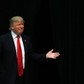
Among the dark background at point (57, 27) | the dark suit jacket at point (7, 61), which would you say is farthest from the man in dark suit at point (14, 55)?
the dark background at point (57, 27)

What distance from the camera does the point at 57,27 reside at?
4855mm

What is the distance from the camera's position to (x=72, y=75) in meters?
4.95

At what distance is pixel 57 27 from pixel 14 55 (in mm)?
998

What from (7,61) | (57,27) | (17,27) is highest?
(17,27)

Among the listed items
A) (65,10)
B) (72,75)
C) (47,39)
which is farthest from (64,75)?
(65,10)

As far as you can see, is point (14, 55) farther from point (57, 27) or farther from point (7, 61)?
point (57, 27)

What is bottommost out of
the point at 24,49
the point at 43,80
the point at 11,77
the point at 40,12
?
the point at 43,80

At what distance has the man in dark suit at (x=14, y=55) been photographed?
13.4ft

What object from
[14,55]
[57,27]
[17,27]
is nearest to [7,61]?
[14,55]

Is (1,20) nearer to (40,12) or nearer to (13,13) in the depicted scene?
(13,13)

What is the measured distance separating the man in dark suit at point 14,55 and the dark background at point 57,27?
68cm

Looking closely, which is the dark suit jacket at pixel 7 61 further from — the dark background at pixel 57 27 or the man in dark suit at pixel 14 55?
the dark background at pixel 57 27

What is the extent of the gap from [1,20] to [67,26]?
3.10ft

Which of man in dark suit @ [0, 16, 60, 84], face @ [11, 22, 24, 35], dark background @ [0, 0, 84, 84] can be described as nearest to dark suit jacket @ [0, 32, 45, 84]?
man in dark suit @ [0, 16, 60, 84]
